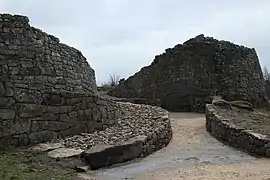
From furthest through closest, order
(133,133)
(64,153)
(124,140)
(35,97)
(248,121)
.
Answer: (248,121) < (133,133) < (35,97) < (124,140) < (64,153)

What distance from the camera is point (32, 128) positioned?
808cm

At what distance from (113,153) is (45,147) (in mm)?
1308

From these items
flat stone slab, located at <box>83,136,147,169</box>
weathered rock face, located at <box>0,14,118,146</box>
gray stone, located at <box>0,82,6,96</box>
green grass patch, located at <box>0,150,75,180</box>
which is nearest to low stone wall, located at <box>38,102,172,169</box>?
flat stone slab, located at <box>83,136,147,169</box>

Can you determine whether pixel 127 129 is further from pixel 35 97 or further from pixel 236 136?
pixel 236 136

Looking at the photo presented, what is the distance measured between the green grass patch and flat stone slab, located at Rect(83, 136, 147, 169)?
2.28 ft

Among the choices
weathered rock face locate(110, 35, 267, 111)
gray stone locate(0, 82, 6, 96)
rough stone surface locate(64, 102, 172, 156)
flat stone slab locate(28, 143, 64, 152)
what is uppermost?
weathered rock face locate(110, 35, 267, 111)

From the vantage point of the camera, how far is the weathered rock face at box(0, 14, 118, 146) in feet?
26.0

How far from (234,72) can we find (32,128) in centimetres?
1187

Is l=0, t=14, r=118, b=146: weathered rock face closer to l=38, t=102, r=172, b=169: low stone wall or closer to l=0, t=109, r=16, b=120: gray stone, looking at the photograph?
l=0, t=109, r=16, b=120: gray stone

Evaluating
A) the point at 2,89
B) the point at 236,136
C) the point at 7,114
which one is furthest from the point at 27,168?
the point at 236,136

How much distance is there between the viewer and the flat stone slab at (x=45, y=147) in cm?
759

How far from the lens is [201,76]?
17.9 m

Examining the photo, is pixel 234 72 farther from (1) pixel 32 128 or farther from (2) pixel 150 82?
(1) pixel 32 128

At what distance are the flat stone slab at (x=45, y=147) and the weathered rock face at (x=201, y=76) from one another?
10.1m
